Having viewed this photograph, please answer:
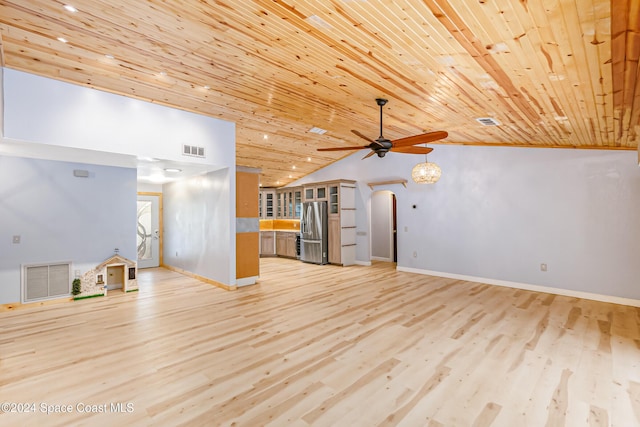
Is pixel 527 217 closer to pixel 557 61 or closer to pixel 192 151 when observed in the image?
pixel 557 61

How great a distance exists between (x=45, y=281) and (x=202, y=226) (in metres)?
2.63

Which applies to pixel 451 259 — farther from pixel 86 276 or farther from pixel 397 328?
pixel 86 276

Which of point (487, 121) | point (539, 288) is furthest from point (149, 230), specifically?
point (539, 288)

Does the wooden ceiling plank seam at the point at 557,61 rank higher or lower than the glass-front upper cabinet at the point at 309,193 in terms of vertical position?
higher

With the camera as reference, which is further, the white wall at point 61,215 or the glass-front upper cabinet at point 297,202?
the glass-front upper cabinet at point 297,202

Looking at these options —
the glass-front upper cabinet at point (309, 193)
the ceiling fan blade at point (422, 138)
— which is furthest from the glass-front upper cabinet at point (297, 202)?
the ceiling fan blade at point (422, 138)

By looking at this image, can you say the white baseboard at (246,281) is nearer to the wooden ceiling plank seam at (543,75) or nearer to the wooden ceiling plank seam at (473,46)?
the wooden ceiling plank seam at (473,46)

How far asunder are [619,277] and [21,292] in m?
9.55

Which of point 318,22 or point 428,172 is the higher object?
point 318,22

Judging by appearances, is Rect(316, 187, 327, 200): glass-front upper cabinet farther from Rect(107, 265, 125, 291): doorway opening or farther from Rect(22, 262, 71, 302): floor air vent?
Rect(22, 262, 71, 302): floor air vent

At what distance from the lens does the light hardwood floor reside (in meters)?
2.21

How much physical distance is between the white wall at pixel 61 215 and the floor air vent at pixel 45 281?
0.29 feet

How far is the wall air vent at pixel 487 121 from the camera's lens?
435cm

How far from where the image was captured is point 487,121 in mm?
4480
